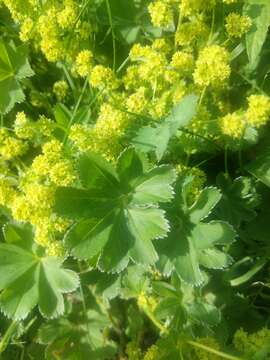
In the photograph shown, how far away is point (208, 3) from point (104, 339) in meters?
1.31

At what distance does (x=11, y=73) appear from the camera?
1.76m

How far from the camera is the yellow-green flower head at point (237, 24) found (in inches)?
59.7

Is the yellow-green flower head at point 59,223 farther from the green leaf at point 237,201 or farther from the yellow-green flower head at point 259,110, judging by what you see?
the yellow-green flower head at point 259,110

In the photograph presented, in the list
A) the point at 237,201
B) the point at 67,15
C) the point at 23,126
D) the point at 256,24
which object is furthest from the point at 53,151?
the point at 256,24

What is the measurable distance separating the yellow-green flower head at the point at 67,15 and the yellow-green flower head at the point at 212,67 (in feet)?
1.49

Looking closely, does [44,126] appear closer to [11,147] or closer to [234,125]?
[11,147]

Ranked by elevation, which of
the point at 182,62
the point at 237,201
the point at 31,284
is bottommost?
the point at 31,284

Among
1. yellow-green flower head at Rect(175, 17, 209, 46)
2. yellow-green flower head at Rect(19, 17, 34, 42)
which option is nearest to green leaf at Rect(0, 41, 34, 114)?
yellow-green flower head at Rect(19, 17, 34, 42)

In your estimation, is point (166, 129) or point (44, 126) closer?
point (166, 129)

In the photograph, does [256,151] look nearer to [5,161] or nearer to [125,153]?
[125,153]

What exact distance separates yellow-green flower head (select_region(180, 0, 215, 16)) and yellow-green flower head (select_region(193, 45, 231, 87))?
18cm

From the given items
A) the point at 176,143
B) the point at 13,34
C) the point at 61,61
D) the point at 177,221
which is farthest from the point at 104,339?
the point at 13,34

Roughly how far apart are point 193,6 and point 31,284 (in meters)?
1.00

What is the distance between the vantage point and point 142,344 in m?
2.13
